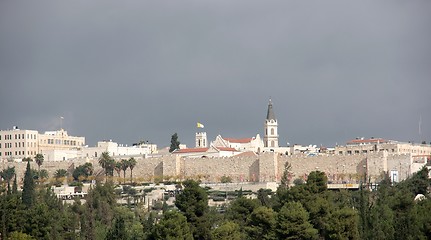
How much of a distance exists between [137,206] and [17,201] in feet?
62.0

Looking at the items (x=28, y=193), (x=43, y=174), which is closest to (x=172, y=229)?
(x=28, y=193)

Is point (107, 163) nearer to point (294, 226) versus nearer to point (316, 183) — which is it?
point (316, 183)

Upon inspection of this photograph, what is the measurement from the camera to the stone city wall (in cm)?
8612

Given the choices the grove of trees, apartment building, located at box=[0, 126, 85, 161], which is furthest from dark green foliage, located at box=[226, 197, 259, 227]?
apartment building, located at box=[0, 126, 85, 161]

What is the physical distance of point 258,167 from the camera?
91688 millimetres

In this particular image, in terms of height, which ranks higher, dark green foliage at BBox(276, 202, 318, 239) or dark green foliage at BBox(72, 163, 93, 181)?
dark green foliage at BBox(72, 163, 93, 181)

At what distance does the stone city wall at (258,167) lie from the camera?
3391 inches

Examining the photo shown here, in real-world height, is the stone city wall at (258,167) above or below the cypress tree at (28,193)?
above

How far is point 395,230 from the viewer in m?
48.7

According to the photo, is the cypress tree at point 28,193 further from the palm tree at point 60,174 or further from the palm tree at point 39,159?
the palm tree at point 39,159

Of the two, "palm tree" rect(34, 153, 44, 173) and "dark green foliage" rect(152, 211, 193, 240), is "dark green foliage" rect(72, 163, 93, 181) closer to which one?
"palm tree" rect(34, 153, 44, 173)

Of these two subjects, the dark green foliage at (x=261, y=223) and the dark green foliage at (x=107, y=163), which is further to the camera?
the dark green foliage at (x=107, y=163)

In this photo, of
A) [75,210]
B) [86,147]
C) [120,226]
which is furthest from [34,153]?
[120,226]

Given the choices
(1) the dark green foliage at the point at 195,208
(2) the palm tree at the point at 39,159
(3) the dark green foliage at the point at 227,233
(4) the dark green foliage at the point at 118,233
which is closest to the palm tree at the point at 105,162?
(2) the palm tree at the point at 39,159
